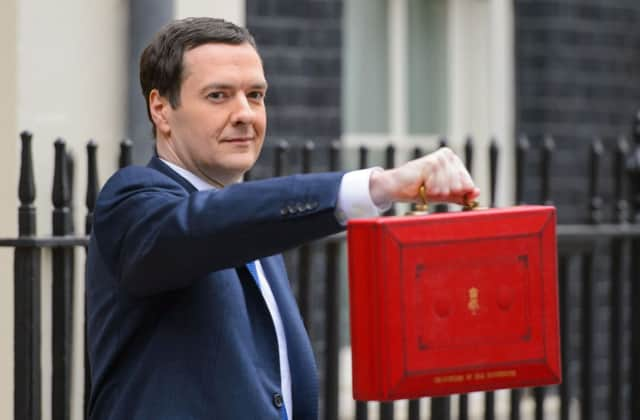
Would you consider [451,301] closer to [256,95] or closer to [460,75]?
[256,95]

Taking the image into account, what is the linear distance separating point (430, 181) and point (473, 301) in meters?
0.26

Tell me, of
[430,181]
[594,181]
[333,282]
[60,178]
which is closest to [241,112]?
[430,181]

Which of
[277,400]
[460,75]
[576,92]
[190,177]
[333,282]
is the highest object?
[460,75]

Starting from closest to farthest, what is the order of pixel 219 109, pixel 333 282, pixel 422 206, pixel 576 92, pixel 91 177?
pixel 422 206 → pixel 219 109 → pixel 91 177 → pixel 333 282 → pixel 576 92

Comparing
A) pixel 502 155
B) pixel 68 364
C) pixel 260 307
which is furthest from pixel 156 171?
pixel 502 155

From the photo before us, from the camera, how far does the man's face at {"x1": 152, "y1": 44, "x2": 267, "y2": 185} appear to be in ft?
8.79

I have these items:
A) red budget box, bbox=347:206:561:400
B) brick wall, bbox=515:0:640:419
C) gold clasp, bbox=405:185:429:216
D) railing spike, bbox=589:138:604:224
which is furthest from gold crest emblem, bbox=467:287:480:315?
brick wall, bbox=515:0:640:419

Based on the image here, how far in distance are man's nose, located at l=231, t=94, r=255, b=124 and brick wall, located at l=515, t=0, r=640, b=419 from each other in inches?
229

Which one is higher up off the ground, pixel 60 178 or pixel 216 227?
pixel 60 178

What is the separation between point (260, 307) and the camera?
8.96ft

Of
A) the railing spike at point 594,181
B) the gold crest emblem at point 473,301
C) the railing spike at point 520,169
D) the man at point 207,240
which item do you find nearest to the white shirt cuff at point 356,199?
the man at point 207,240

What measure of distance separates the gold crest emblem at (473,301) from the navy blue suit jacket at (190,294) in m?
0.25

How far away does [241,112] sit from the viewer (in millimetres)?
2676

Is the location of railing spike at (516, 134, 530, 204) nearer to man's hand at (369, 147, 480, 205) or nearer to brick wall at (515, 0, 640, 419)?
man's hand at (369, 147, 480, 205)
